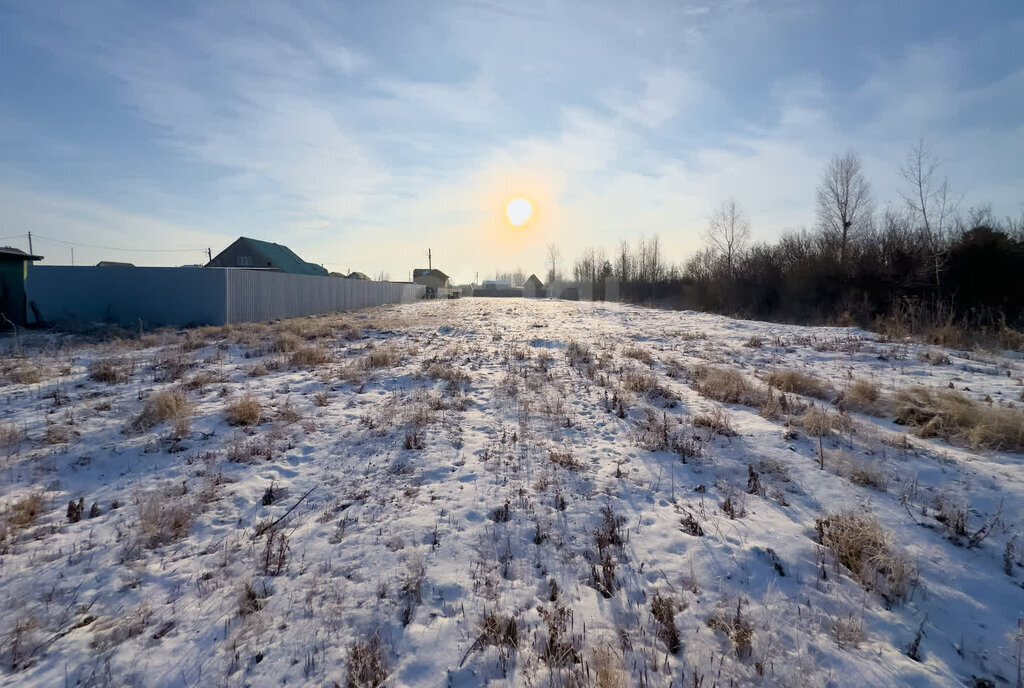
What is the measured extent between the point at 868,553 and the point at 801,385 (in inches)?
186

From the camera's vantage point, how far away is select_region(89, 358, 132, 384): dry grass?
7.74 meters

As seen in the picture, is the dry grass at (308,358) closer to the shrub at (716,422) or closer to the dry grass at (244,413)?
the dry grass at (244,413)

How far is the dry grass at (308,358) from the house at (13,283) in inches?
602

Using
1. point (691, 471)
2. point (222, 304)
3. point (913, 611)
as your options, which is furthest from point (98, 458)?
point (222, 304)

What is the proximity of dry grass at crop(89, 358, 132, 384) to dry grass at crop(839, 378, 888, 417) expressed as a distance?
1178 centimetres

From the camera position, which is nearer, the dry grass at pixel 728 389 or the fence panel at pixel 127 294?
the dry grass at pixel 728 389

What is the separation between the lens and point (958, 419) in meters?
5.23

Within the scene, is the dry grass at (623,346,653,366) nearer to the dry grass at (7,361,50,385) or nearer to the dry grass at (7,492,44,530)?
the dry grass at (7,492,44,530)

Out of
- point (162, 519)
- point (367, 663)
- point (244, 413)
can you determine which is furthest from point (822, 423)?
point (244, 413)

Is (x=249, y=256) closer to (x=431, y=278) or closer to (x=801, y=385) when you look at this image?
(x=801, y=385)

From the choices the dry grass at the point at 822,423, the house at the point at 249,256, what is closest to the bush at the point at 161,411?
the dry grass at the point at 822,423

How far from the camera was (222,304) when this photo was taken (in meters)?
17.6

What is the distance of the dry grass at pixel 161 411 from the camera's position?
5718mm

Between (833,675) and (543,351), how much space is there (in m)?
10.0
